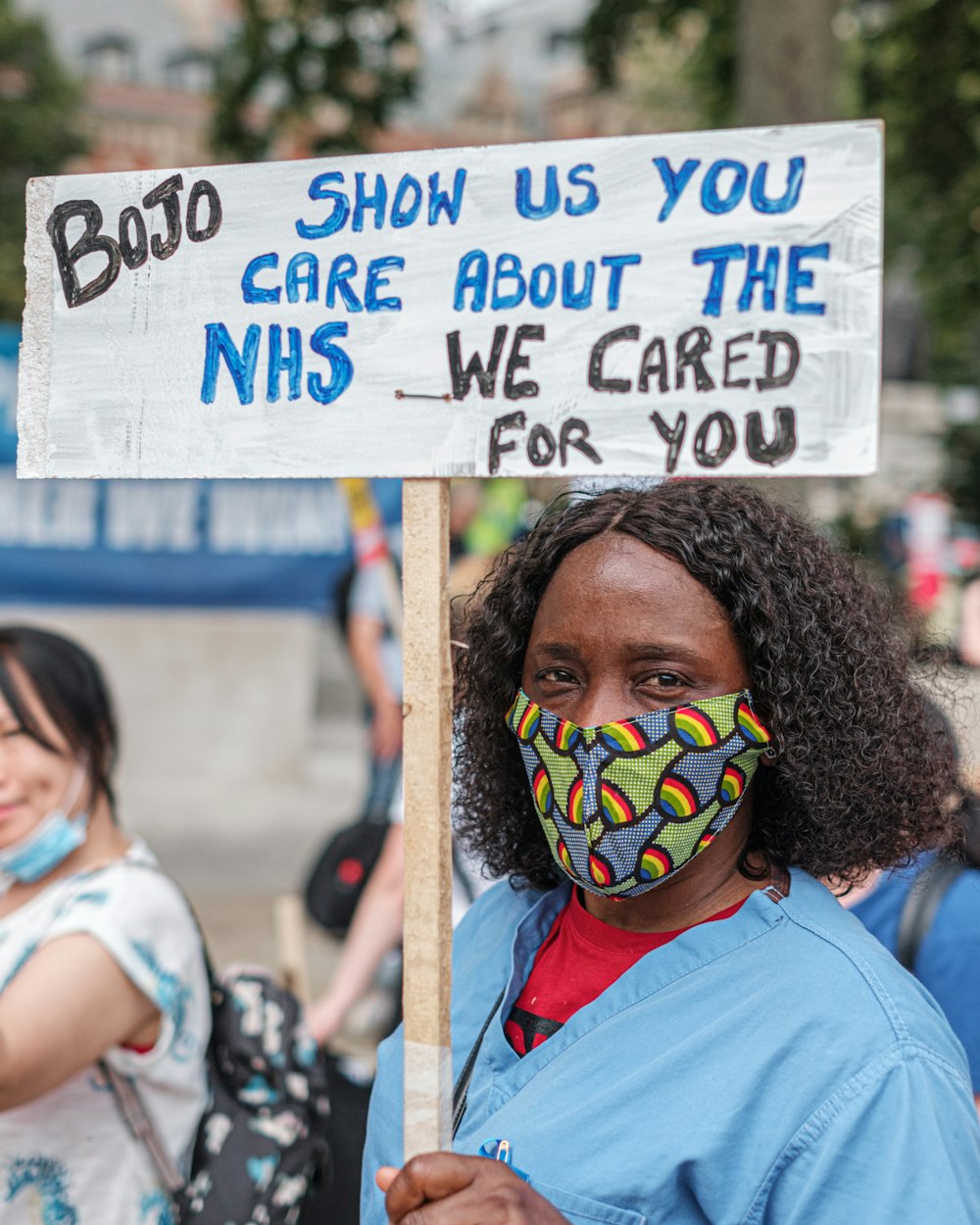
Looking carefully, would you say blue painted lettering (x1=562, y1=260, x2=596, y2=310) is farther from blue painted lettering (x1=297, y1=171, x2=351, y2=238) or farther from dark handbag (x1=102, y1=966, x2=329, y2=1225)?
dark handbag (x1=102, y1=966, x2=329, y2=1225)

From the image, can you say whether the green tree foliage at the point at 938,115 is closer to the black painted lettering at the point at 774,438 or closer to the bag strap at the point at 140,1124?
the black painted lettering at the point at 774,438

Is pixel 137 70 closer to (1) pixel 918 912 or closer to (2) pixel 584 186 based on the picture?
(1) pixel 918 912

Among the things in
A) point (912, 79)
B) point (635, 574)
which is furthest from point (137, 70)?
point (635, 574)

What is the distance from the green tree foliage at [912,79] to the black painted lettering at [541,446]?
4541mm

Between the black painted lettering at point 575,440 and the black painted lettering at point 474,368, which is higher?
the black painted lettering at point 474,368

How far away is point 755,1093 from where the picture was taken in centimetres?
134

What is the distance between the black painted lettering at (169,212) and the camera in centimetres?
161

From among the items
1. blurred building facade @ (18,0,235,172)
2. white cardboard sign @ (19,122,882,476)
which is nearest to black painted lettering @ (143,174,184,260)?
white cardboard sign @ (19,122,882,476)

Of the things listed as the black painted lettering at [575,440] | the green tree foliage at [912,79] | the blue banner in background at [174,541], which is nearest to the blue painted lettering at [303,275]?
the black painted lettering at [575,440]

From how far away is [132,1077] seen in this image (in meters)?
2.17

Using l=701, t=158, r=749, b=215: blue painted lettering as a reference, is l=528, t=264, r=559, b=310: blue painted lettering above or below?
below

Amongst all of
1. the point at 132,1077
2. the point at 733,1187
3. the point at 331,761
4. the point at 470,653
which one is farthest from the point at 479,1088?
the point at 331,761

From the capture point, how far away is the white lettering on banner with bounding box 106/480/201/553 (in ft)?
19.1

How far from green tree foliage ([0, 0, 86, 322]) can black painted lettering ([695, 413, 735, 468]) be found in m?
13.1
